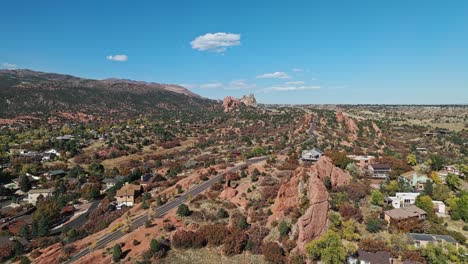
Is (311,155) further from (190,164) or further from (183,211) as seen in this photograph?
(183,211)

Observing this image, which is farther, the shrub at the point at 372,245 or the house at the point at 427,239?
the house at the point at 427,239

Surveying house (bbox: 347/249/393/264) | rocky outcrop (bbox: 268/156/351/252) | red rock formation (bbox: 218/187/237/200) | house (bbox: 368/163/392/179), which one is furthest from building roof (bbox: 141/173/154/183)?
house (bbox: 347/249/393/264)

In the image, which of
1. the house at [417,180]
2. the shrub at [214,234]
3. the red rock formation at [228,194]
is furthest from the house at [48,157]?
the house at [417,180]

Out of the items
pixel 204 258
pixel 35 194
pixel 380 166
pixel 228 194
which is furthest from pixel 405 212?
pixel 35 194

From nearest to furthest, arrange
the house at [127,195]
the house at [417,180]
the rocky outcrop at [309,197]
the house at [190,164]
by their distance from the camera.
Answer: the rocky outcrop at [309,197]
the house at [417,180]
the house at [127,195]
the house at [190,164]

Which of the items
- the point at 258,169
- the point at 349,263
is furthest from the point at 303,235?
the point at 258,169

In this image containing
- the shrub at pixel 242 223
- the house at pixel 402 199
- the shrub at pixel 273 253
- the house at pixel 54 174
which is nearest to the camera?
→ the shrub at pixel 273 253

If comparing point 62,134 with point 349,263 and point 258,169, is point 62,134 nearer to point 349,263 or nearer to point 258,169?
point 258,169

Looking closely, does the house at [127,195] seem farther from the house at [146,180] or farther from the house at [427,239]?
the house at [427,239]
